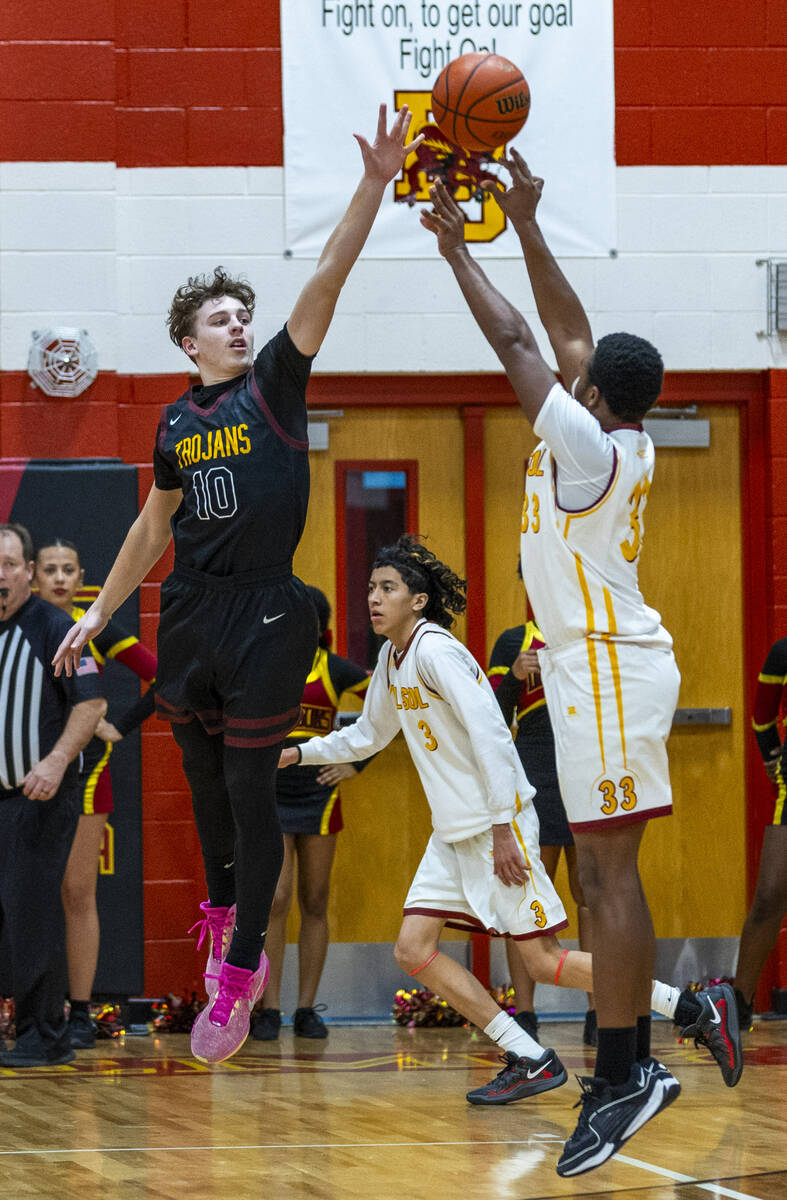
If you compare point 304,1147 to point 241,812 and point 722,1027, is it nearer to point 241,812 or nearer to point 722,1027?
point 722,1027

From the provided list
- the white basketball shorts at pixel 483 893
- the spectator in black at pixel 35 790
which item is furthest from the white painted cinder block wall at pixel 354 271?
the white basketball shorts at pixel 483 893

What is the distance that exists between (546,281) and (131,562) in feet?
4.13

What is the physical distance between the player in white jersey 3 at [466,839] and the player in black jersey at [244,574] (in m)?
1.40

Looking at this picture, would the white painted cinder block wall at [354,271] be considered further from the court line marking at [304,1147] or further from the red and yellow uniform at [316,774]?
the court line marking at [304,1147]

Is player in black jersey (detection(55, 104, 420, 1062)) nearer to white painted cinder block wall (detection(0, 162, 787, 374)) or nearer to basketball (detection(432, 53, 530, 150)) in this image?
basketball (detection(432, 53, 530, 150))

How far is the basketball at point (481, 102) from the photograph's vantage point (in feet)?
14.0

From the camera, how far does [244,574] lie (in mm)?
3748

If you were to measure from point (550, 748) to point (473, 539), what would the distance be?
1308mm

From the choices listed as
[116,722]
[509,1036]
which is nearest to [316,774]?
[116,722]

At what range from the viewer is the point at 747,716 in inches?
298

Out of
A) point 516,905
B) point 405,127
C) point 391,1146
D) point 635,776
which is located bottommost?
point 391,1146

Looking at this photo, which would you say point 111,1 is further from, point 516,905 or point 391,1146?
point 391,1146

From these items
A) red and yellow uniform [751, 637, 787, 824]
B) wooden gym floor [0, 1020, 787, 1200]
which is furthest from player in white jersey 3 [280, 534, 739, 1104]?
red and yellow uniform [751, 637, 787, 824]

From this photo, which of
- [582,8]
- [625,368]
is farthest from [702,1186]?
[582,8]
